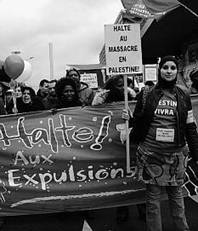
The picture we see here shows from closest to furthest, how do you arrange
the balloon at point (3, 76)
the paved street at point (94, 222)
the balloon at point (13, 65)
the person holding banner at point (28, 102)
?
the paved street at point (94, 222) < the person holding banner at point (28, 102) < the balloon at point (13, 65) < the balloon at point (3, 76)

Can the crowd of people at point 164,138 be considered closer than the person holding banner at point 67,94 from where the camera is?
Yes

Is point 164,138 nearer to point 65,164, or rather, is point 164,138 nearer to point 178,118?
point 178,118

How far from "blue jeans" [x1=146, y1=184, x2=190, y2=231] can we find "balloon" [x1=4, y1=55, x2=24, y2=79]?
699cm

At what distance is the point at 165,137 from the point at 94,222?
1.68 metres

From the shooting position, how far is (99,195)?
4863 mm

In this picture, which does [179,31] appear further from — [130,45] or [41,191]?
[41,191]

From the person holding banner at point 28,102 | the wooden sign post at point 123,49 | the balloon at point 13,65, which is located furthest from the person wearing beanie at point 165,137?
the balloon at point 13,65

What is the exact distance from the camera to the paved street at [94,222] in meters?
4.97

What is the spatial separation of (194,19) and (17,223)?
6.94m

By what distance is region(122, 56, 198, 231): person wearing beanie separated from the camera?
412cm

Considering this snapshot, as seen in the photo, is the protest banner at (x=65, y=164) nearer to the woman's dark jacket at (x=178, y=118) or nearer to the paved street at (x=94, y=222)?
the paved street at (x=94, y=222)

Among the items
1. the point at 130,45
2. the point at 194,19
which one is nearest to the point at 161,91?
the point at 130,45

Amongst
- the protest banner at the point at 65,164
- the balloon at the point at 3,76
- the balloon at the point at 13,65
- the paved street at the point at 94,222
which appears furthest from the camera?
the balloon at the point at 3,76

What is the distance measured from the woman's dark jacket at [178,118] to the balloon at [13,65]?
22.1 ft
